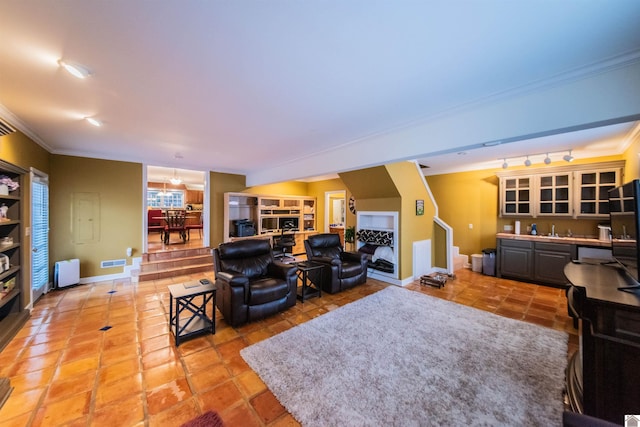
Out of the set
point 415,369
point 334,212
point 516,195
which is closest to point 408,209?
point 516,195

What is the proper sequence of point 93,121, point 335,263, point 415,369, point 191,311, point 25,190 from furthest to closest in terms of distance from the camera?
point 335,263, point 25,190, point 191,311, point 93,121, point 415,369

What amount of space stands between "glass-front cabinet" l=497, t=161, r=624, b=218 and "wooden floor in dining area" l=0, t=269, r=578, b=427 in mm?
1907

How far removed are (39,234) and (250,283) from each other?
3.70 m

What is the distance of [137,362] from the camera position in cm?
222

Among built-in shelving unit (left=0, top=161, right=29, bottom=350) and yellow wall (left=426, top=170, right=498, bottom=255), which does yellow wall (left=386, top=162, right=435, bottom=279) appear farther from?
built-in shelving unit (left=0, top=161, right=29, bottom=350)

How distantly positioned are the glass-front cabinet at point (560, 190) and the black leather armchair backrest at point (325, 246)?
3.95 metres

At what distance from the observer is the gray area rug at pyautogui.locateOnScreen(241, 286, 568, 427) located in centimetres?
168

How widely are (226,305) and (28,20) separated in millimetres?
2881

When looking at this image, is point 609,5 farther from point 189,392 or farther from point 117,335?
point 117,335

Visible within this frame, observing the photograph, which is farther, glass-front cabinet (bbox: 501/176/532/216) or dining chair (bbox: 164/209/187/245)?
dining chair (bbox: 164/209/187/245)

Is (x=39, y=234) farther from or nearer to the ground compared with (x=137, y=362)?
farther from the ground

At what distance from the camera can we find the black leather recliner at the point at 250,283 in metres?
2.89

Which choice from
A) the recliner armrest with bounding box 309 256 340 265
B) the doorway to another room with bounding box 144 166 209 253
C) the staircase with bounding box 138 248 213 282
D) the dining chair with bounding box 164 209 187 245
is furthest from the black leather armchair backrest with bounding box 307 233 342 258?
the dining chair with bounding box 164 209 187 245

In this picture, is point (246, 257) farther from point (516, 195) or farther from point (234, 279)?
point (516, 195)
